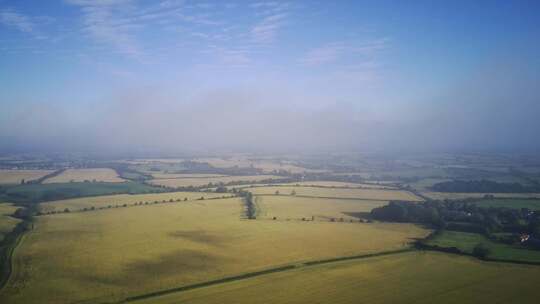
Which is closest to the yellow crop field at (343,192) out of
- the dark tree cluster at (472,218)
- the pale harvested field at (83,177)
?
the dark tree cluster at (472,218)

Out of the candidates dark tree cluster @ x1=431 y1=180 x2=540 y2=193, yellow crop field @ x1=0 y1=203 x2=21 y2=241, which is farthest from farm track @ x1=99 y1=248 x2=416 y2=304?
dark tree cluster @ x1=431 y1=180 x2=540 y2=193

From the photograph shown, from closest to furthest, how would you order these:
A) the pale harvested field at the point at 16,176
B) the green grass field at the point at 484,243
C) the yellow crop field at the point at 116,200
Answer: the green grass field at the point at 484,243 → the yellow crop field at the point at 116,200 → the pale harvested field at the point at 16,176

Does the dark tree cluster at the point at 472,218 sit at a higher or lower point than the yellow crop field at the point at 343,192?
lower

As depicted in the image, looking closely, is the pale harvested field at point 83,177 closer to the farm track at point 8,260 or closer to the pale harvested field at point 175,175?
the pale harvested field at point 175,175

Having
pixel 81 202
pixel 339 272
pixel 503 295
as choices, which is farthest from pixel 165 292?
pixel 81 202

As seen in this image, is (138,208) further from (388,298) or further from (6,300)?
(388,298)

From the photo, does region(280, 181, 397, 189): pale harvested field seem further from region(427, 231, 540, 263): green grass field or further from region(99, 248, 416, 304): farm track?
region(99, 248, 416, 304): farm track
